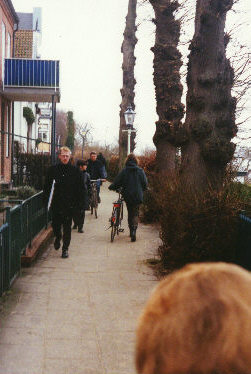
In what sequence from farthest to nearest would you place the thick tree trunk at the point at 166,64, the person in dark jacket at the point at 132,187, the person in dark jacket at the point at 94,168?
the person in dark jacket at the point at 94,168
the thick tree trunk at the point at 166,64
the person in dark jacket at the point at 132,187

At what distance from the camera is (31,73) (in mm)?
20391

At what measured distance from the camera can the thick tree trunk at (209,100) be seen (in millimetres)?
8492

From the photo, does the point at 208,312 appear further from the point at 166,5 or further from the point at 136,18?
the point at 136,18

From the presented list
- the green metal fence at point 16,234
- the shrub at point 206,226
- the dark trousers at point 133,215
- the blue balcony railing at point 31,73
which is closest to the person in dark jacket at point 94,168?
the dark trousers at point 133,215

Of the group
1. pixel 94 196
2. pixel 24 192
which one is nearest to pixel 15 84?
pixel 94 196

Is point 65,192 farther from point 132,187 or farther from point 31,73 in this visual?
point 31,73

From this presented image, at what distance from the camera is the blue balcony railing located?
2002 centimetres

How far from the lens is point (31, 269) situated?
8430 millimetres

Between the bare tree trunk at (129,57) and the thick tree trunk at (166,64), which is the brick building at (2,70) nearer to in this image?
the bare tree trunk at (129,57)

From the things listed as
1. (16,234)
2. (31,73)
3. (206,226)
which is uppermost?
(31,73)

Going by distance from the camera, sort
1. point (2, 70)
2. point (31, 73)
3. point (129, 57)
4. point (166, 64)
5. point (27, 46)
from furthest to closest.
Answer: point (27, 46) < point (129, 57) < point (2, 70) < point (31, 73) < point (166, 64)

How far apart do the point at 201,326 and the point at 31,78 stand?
20154 millimetres

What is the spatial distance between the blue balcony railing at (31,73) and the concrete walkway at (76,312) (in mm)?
11118

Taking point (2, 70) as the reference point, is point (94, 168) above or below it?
below
